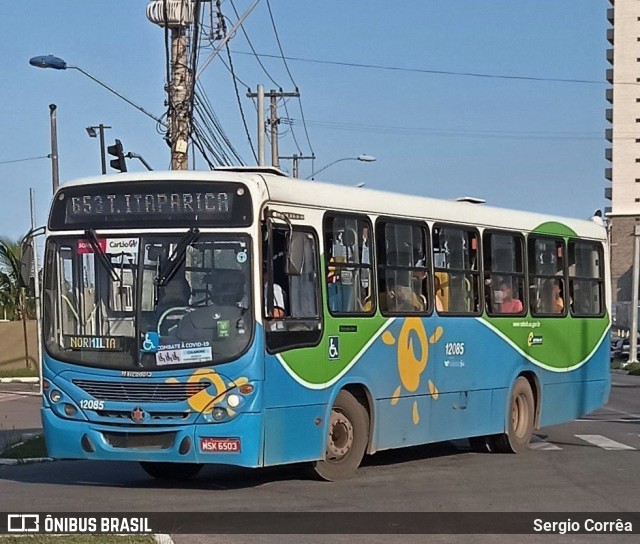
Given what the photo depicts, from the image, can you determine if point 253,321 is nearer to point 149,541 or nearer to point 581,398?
point 149,541

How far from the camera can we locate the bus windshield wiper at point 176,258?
11.6 metres

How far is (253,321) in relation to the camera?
1154 cm

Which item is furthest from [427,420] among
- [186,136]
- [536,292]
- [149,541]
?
[186,136]

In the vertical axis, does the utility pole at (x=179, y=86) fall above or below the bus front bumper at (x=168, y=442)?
above

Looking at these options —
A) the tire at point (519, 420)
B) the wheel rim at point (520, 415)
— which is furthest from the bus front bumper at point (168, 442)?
the wheel rim at point (520, 415)

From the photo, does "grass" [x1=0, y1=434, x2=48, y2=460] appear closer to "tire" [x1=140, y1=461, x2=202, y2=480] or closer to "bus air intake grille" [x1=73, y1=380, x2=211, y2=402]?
"tire" [x1=140, y1=461, x2=202, y2=480]

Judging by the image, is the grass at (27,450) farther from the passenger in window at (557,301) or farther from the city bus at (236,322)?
the passenger in window at (557,301)

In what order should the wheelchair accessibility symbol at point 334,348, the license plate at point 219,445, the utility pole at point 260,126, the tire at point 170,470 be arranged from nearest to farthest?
1. the license plate at point 219,445
2. the wheelchair accessibility symbol at point 334,348
3. the tire at point 170,470
4. the utility pole at point 260,126

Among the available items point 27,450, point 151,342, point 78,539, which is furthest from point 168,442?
point 27,450

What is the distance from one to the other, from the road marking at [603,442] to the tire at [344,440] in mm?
5073

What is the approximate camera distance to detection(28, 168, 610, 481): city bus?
11547 mm

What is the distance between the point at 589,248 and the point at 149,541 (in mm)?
10957

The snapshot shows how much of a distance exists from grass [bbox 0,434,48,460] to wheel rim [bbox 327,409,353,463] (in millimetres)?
5002

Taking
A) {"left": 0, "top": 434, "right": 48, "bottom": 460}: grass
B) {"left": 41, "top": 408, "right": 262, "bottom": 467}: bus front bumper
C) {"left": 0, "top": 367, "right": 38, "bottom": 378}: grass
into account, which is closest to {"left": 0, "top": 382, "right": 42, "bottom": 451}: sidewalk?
{"left": 0, "top": 434, "right": 48, "bottom": 460}: grass
